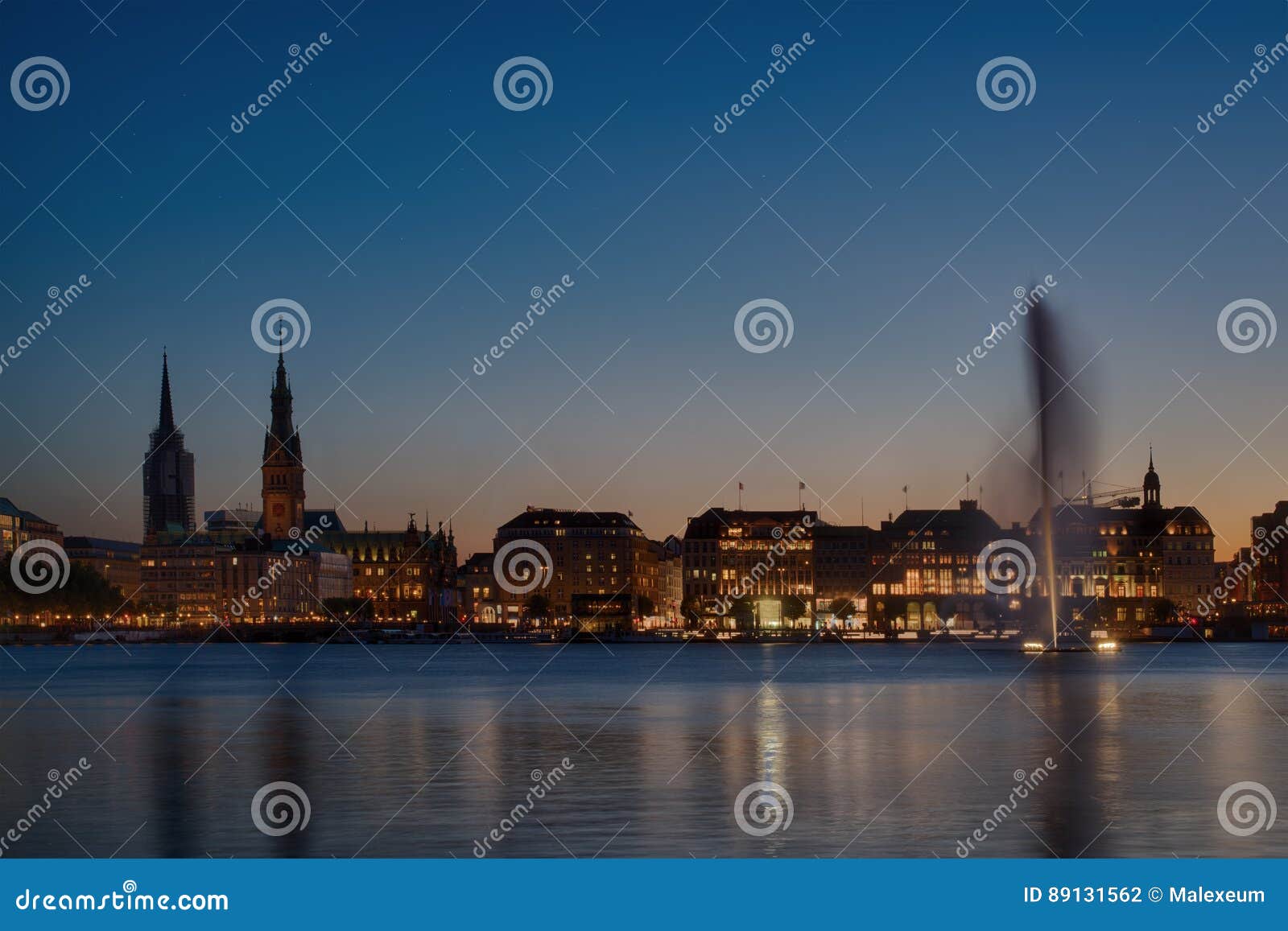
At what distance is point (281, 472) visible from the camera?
191125 mm

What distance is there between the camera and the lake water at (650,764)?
19875mm

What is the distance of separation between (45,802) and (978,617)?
492ft

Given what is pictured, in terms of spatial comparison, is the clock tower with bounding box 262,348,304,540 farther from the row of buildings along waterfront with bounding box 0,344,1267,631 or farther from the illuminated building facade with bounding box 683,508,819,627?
the illuminated building facade with bounding box 683,508,819,627

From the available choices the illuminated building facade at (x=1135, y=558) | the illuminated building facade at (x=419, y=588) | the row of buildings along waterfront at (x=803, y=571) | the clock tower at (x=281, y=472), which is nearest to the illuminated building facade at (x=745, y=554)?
the row of buildings along waterfront at (x=803, y=571)

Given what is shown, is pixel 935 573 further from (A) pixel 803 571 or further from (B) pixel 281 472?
(B) pixel 281 472

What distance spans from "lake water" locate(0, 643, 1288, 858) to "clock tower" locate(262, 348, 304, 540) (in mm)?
125073

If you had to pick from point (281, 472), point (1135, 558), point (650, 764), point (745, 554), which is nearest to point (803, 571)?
point (745, 554)

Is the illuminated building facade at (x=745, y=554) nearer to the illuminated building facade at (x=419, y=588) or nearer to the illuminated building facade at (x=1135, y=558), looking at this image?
the illuminated building facade at (x=1135, y=558)

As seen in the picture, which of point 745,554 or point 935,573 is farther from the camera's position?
point 745,554

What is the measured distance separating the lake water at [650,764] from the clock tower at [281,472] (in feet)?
410

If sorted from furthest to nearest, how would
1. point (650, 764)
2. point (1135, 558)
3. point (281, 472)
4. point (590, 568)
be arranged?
1. point (281, 472)
2. point (590, 568)
3. point (1135, 558)
4. point (650, 764)

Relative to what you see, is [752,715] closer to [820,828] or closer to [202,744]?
[202,744]

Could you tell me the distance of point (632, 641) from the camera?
531 ft

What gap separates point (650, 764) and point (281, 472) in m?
168
